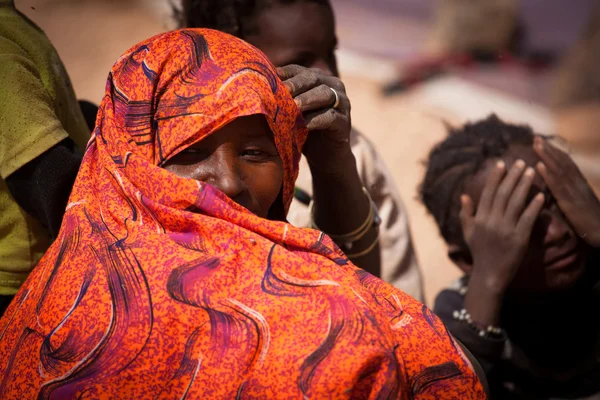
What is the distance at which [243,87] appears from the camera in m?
1.72

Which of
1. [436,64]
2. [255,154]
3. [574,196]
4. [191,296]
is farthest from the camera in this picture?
[436,64]

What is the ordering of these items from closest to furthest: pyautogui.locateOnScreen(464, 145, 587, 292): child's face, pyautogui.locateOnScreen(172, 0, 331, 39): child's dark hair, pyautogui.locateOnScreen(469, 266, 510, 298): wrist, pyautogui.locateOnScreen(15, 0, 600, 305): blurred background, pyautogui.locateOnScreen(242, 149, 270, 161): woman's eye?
pyautogui.locateOnScreen(242, 149, 270, 161): woman's eye < pyautogui.locateOnScreen(469, 266, 510, 298): wrist < pyautogui.locateOnScreen(464, 145, 587, 292): child's face < pyautogui.locateOnScreen(172, 0, 331, 39): child's dark hair < pyautogui.locateOnScreen(15, 0, 600, 305): blurred background

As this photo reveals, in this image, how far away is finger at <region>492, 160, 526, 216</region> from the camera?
2518 mm

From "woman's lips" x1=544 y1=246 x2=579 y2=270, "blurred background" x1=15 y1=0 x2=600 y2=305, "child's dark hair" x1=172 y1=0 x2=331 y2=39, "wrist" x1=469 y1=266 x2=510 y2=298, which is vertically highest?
"child's dark hair" x1=172 y1=0 x2=331 y2=39

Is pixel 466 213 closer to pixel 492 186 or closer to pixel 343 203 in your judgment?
pixel 492 186

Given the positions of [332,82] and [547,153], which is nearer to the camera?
[332,82]

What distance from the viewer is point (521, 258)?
96.7 inches

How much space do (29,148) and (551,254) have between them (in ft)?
6.17

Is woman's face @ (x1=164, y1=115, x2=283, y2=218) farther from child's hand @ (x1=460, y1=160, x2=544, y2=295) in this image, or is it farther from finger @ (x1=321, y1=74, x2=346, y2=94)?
child's hand @ (x1=460, y1=160, x2=544, y2=295)

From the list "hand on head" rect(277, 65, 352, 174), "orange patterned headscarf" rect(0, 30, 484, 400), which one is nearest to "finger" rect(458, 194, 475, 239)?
"hand on head" rect(277, 65, 352, 174)

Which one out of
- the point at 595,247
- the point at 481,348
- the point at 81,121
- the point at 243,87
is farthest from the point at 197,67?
the point at 595,247

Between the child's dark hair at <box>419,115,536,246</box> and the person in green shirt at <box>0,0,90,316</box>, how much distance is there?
1524mm

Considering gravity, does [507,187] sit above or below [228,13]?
below

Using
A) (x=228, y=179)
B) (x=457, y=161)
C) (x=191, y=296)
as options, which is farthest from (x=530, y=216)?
(x=191, y=296)
